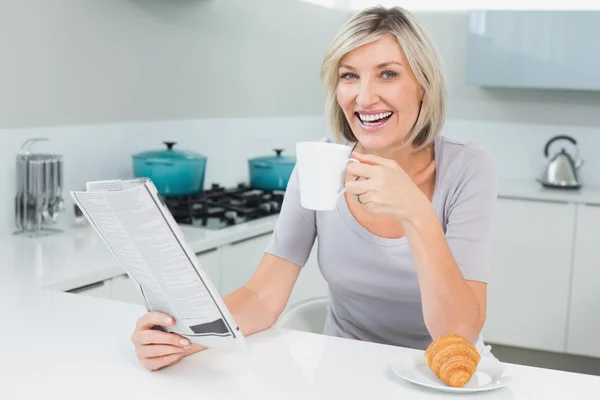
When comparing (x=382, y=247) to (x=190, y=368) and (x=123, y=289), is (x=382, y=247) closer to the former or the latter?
(x=190, y=368)

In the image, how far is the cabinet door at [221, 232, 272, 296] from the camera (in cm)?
273

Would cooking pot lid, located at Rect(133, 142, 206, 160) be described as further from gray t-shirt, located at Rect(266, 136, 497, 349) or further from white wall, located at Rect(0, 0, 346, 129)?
gray t-shirt, located at Rect(266, 136, 497, 349)

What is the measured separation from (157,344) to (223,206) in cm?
191

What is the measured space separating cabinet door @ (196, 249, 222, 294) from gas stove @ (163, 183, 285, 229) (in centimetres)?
18

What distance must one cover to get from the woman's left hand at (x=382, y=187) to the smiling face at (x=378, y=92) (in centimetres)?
32

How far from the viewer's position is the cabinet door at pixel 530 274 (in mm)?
3693

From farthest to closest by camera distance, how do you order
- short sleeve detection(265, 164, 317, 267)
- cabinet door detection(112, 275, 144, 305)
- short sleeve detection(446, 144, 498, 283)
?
1. cabinet door detection(112, 275, 144, 305)
2. short sleeve detection(265, 164, 317, 267)
3. short sleeve detection(446, 144, 498, 283)

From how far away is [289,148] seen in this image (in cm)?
423

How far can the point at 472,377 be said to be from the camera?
1.23 meters

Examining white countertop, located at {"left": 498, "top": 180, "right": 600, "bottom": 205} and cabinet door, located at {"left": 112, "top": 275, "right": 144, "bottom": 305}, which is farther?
white countertop, located at {"left": 498, "top": 180, "right": 600, "bottom": 205}

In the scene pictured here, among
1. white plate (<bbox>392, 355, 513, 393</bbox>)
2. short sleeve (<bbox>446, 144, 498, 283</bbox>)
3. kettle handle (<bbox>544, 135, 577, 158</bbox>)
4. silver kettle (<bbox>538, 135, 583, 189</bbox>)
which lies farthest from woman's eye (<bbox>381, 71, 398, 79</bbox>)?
kettle handle (<bbox>544, 135, 577, 158</bbox>)

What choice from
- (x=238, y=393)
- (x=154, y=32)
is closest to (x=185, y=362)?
(x=238, y=393)

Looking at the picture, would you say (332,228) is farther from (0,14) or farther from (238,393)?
(0,14)

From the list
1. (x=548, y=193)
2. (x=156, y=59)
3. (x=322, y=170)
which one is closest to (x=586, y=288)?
(x=548, y=193)
